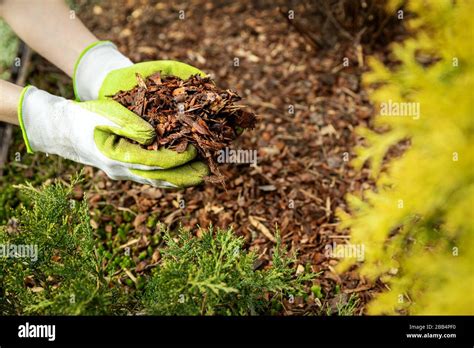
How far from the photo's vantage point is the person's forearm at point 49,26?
3262 mm

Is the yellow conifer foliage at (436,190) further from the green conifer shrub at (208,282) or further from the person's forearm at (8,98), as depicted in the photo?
the person's forearm at (8,98)

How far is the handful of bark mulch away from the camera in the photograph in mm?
2658

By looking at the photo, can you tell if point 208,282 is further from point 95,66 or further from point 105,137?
point 95,66

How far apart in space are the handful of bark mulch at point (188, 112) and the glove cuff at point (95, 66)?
383 mm

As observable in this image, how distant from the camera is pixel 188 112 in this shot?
271 cm

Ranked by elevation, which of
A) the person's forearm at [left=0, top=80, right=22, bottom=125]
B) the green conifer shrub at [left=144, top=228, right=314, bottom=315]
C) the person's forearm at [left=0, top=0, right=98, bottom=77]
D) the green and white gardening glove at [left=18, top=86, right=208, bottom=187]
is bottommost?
the green conifer shrub at [left=144, top=228, right=314, bottom=315]

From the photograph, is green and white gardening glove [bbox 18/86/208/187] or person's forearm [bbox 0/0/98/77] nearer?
green and white gardening glove [bbox 18/86/208/187]

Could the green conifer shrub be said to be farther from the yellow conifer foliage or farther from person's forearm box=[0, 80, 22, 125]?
person's forearm box=[0, 80, 22, 125]

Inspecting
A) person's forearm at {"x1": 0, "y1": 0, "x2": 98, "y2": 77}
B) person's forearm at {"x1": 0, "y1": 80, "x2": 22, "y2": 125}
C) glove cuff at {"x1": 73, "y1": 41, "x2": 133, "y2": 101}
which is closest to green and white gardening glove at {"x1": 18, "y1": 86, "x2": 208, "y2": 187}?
person's forearm at {"x1": 0, "y1": 80, "x2": 22, "y2": 125}

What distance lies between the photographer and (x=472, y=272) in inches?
79.2

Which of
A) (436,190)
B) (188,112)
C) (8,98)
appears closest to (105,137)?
(188,112)

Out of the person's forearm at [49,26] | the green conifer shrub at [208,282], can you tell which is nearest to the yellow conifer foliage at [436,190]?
the green conifer shrub at [208,282]

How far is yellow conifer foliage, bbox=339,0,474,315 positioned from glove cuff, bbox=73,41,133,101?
1.62 metres
